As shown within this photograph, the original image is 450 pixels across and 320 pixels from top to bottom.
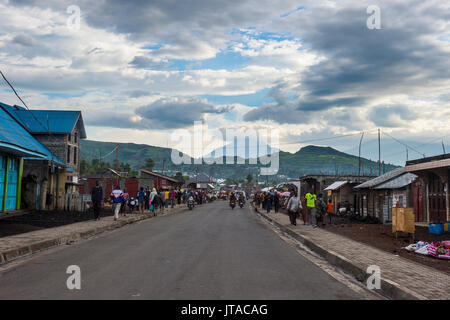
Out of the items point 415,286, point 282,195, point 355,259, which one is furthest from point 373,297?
point 282,195

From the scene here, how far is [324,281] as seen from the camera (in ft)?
26.0

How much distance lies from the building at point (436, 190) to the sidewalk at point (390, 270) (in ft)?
22.8

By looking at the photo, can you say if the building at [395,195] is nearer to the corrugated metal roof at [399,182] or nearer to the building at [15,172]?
the corrugated metal roof at [399,182]

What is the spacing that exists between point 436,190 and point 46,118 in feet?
100

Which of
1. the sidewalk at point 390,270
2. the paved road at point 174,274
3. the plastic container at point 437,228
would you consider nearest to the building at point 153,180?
the plastic container at point 437,228

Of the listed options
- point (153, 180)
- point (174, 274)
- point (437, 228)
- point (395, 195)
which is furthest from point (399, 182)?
point (153, 180)

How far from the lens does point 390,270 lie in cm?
876

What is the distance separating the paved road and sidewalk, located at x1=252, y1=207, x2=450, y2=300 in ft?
2.29

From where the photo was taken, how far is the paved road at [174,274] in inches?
260

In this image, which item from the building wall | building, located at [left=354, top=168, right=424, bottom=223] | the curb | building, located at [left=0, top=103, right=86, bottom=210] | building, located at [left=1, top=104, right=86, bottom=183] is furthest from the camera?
building, located at [left=1, top=104, right=86, bottom=183]

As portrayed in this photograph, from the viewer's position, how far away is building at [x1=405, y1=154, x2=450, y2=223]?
1853 centimetres

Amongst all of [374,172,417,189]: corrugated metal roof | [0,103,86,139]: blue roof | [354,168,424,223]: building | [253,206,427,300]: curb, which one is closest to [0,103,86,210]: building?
[0,103,86,139]: blue roof

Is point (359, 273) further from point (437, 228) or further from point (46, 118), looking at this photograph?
point (46, 118)

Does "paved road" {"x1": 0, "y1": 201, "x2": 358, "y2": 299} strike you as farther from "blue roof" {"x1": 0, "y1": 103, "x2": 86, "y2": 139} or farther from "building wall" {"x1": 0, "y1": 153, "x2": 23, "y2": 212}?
"blue roof" {"x1": 0, "y1": 103, "x2": 86, "y2": 139}
